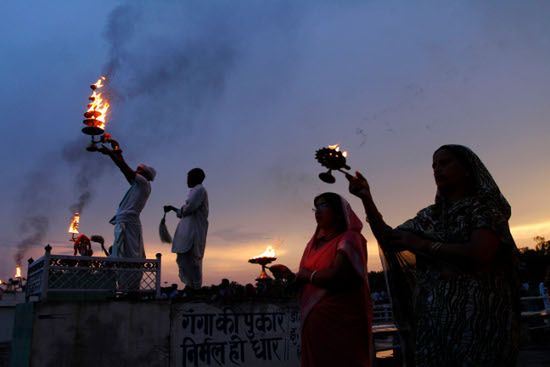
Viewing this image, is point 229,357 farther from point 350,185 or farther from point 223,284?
point 350,185

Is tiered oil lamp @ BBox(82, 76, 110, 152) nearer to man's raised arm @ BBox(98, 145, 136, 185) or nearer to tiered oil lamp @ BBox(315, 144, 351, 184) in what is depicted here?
man's raised arm @ BBox(98, 145, 136, 185)

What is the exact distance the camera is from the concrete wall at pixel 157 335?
4957 mm

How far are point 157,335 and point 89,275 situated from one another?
1.20 meters

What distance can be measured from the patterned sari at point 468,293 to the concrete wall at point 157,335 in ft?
14.2

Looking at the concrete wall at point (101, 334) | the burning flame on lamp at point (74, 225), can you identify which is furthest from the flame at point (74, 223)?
the concrete wall at point (101, 334)

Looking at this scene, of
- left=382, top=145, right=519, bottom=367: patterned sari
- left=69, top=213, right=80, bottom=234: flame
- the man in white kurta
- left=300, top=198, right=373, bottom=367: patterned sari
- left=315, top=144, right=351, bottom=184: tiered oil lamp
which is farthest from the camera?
left=69, top=213, right=80, bottom=234: flame

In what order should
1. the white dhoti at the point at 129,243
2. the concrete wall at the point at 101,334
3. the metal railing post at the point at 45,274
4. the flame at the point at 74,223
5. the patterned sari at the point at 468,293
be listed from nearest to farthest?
the patterned sari at the point at 468,293
the concrete wall at the point at 101,334
the metal railing post at the point at 45,274
the white dhoti at the point at 129,243
the flame at the point at 74,223

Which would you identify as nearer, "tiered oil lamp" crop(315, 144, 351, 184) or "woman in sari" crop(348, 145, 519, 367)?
"woman in sari" crop(348, 145, 519, 367)

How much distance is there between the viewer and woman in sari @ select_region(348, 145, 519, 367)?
1901 mm

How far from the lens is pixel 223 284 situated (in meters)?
6.61

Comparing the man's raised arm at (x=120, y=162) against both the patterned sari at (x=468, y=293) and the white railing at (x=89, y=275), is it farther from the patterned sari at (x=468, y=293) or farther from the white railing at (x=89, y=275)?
the patterned sari at (x=468, y=293)

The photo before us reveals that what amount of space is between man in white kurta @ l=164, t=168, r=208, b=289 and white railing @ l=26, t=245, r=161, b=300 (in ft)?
3.37

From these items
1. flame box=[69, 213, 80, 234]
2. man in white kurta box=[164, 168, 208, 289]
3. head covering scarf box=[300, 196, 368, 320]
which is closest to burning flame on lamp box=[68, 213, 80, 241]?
flame box=[69, 213, 80, 234]

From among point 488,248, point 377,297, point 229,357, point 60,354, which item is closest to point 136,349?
point 60,354
